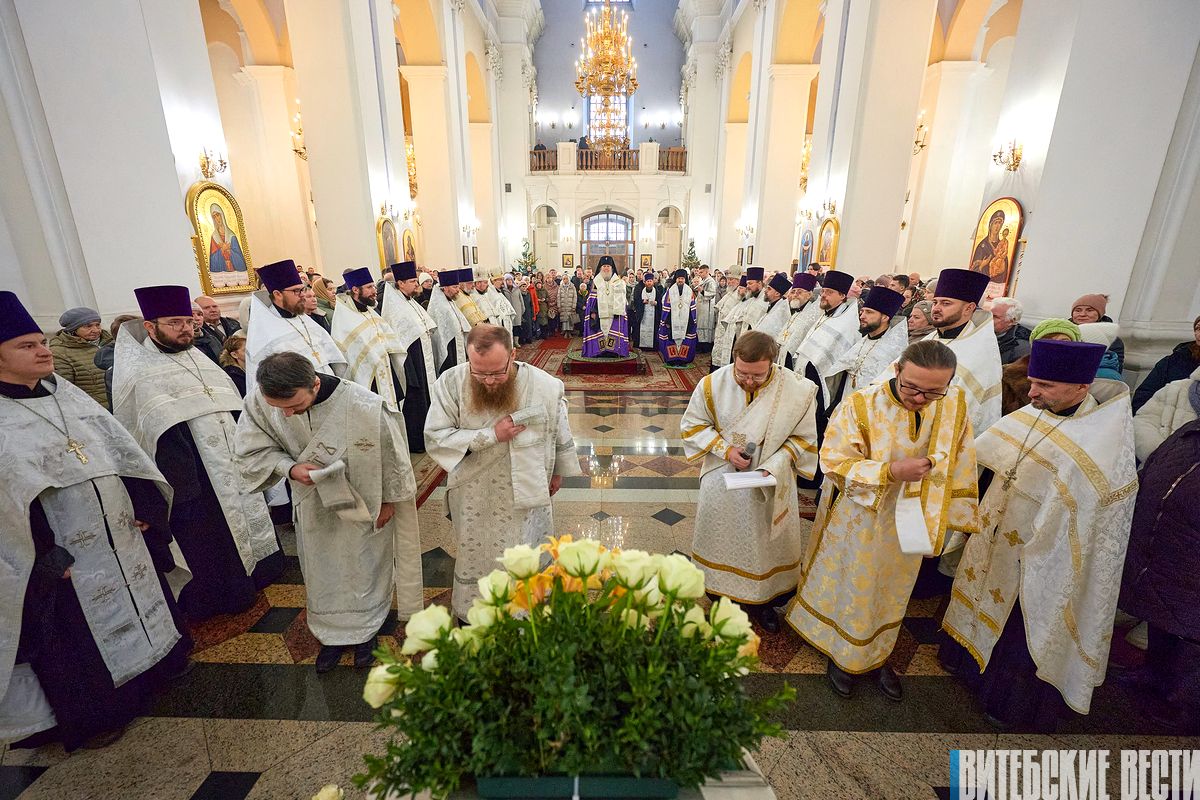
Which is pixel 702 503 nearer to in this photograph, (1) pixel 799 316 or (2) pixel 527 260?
(1) pixel 799 316

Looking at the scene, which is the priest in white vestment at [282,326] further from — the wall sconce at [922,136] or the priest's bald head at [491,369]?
the wall sconce at [922,136]

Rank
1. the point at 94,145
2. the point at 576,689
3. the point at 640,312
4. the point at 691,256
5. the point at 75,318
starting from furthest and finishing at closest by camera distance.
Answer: the point at 691,256 → the point at 640,312 → the point at 94,145 → the point at 75,318 → the point at 576,689

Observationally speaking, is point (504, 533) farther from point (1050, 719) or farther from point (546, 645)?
point (1050, 719)

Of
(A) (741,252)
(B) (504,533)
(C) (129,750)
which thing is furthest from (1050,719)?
(A) (741,252)

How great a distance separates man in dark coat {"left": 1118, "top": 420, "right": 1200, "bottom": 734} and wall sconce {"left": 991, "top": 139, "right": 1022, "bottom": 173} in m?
4.77

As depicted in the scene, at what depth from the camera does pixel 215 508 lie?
2.97m

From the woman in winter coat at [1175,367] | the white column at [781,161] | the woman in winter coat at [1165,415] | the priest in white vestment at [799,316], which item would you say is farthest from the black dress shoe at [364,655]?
the white column at [781,161]

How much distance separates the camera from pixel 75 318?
384cm

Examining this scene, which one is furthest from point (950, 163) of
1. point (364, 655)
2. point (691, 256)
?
point (364, 655)

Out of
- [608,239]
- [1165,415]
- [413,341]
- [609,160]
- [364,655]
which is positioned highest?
[609,160]

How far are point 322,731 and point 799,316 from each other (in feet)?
18.6

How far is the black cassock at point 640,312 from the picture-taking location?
465 inches

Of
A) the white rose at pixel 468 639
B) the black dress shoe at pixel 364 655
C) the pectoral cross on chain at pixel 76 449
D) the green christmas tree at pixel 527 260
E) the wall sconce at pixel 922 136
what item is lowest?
the black dress shoe at pixel 364 655

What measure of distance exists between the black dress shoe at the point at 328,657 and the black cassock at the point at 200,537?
0.83 m
